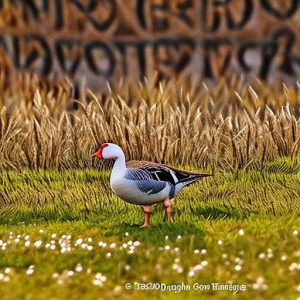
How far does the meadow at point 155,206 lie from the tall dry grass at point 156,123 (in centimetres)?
1

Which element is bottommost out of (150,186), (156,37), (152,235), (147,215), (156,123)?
(152,235)

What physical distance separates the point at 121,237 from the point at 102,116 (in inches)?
57.9

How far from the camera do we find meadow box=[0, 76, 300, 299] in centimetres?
551

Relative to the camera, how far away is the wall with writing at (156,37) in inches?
291

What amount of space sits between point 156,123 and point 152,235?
1.39 m

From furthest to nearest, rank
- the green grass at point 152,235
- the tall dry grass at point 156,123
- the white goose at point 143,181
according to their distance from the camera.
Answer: the tall dry grass at point 156,123 < the white goose at point 143,181 < the green grass at point 152,235

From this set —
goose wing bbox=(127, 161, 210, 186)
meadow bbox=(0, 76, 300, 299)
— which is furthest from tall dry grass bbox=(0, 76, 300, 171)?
goose wing bbox=(127, 161, 210, 186)

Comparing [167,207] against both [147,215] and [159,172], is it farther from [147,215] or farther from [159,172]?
[159,172]

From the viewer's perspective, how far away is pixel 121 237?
20.2 feet

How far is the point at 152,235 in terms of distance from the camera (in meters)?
6.09

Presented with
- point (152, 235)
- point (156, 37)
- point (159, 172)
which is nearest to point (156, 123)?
point (156, 37)

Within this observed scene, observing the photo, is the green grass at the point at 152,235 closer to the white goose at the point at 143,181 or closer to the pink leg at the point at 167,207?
the pink leg at the point at 167,207

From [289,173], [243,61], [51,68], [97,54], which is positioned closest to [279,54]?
[243,61]

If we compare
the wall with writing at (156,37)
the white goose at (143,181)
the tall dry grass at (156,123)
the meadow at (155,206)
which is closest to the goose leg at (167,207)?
the white goose at (143,181)
